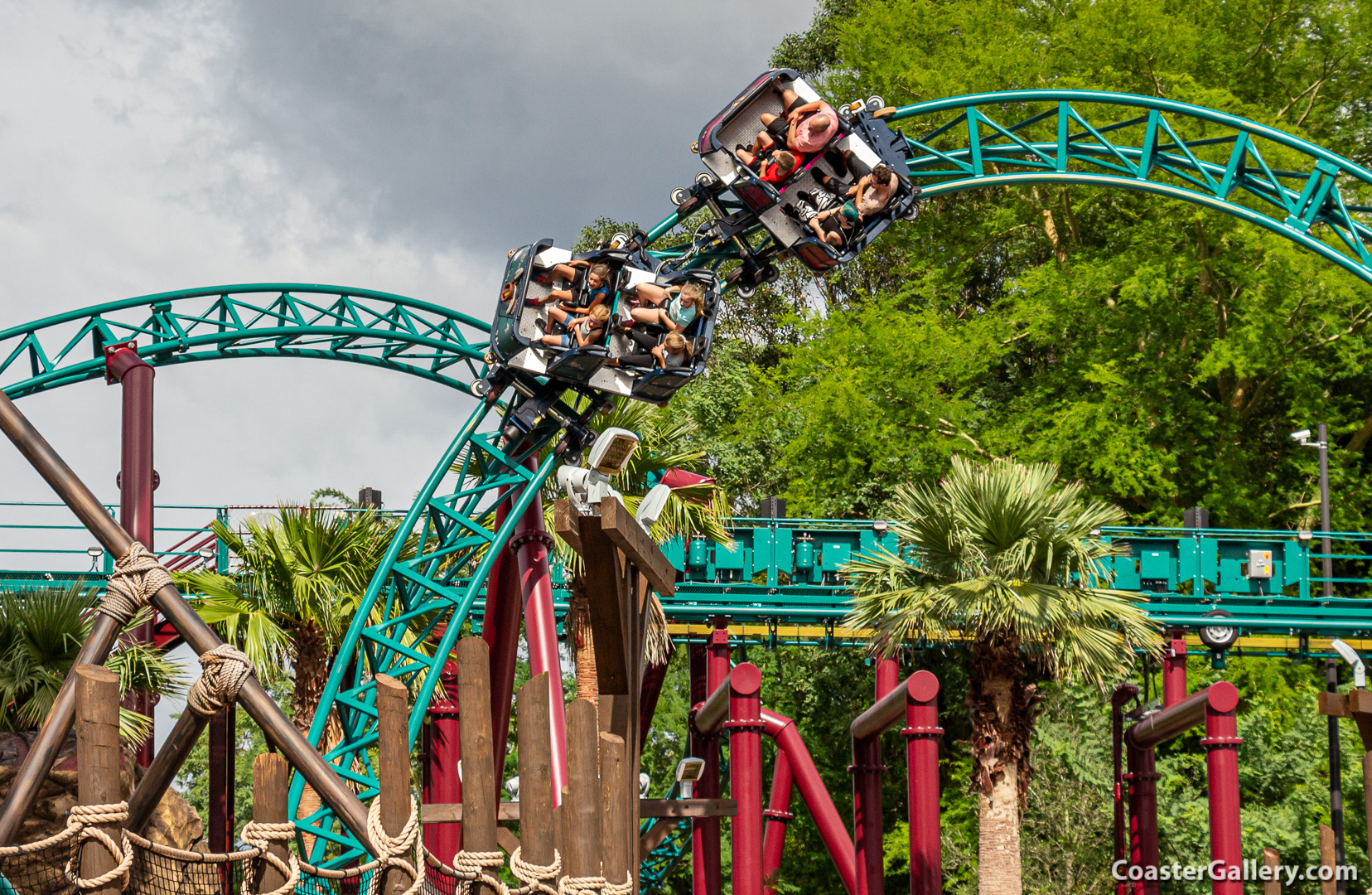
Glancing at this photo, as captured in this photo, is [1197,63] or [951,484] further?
[1197,63]

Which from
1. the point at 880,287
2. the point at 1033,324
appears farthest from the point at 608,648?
the point at 880,287

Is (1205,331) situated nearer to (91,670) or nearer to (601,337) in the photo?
(601,337)

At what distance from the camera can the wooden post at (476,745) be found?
473 centimetres

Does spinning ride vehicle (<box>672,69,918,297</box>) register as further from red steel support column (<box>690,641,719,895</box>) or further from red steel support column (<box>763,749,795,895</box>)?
red steel support column (<box>763,749,795,895</box>)

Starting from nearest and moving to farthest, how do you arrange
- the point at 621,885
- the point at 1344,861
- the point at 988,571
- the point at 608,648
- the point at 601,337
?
the point at 621,885 < the point at 608,648 < the point at 601,337 < the point at 988,571 < the point at 1344,861

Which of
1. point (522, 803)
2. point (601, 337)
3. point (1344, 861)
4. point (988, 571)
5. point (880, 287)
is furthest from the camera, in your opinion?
point (880, 287)

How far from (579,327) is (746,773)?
2.96 m

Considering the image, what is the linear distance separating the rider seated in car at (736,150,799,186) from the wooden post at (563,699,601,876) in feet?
16.4

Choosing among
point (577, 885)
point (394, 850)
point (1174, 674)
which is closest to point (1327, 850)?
point (1174, 674)

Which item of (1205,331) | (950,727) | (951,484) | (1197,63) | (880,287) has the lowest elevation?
(950,727)

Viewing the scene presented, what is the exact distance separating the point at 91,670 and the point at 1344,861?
15686mm

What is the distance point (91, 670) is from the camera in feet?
14.3

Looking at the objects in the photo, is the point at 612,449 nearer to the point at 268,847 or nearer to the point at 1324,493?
the point at 268,847

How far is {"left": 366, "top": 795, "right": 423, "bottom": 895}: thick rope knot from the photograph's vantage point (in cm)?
468
